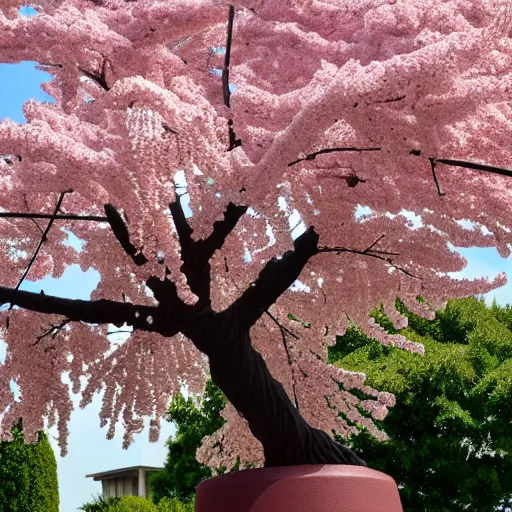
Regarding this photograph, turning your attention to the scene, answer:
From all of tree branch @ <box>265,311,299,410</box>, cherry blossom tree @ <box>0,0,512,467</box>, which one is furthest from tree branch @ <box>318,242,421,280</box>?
tree branch @ <box>265,311,299,410</box>

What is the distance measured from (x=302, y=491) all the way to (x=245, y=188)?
250cm

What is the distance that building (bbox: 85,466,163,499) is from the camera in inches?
1346

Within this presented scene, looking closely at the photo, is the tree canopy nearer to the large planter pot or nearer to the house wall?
the house wall


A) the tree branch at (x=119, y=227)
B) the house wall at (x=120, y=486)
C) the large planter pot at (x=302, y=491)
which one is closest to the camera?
the large planter pot at (x=302, y=491)

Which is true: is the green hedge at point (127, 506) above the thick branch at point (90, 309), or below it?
below

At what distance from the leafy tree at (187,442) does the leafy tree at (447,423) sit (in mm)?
4850

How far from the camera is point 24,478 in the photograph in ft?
50.6

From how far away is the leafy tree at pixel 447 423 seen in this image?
18.2m

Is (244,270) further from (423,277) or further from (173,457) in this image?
(173,457)

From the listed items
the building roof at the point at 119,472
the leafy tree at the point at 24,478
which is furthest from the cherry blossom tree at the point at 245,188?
the building roof at the point at 119,472

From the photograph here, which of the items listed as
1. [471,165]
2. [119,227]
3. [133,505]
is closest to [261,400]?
[119,227]

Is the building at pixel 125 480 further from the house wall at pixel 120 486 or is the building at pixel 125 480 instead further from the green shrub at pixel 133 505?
the green shrub at pixel 133 505

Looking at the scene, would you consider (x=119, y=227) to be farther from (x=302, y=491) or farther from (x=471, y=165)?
(x=471, y=165)

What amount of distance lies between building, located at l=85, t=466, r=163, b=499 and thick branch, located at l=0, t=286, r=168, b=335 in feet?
93.1
